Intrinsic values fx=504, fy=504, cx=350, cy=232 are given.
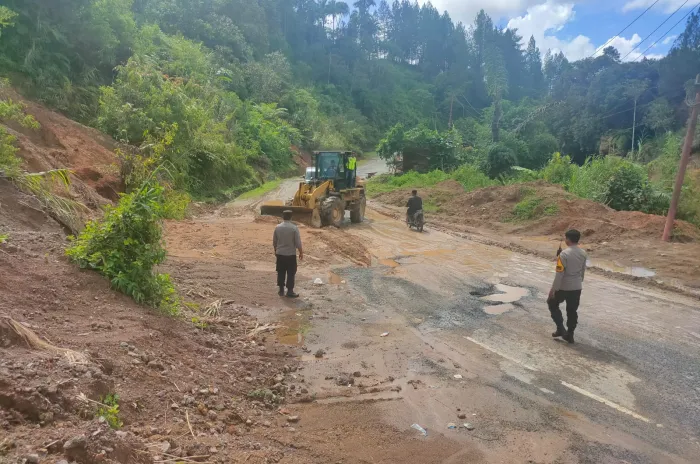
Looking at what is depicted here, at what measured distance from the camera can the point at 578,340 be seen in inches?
302

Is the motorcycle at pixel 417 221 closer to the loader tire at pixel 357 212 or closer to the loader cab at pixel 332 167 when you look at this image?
the loader tire at pixel 357 212

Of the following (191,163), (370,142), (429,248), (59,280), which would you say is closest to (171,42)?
(191,163)

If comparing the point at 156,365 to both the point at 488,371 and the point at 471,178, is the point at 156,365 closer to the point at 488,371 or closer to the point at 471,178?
the point at 488,371

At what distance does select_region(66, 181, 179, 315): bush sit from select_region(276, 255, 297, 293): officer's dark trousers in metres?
3.09

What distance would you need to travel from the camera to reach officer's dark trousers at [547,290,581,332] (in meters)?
7.52

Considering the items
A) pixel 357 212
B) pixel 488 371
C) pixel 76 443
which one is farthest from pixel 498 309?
pixel 357 212

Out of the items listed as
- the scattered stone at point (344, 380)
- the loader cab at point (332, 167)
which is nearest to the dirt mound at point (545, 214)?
the loader cab at point (332, 167)

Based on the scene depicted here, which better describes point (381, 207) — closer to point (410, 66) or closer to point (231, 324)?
point (231, 324)

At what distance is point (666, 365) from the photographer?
684 centimetres

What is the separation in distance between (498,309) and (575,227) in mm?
10152

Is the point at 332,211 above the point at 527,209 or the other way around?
the other way around

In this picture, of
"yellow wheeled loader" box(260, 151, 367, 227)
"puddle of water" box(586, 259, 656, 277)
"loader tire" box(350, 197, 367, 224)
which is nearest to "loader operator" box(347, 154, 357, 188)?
"yellow wheeled loader" box(260, 151, 367, 227)

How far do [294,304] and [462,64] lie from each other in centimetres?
10698

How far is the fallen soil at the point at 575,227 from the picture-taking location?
1338 cm
